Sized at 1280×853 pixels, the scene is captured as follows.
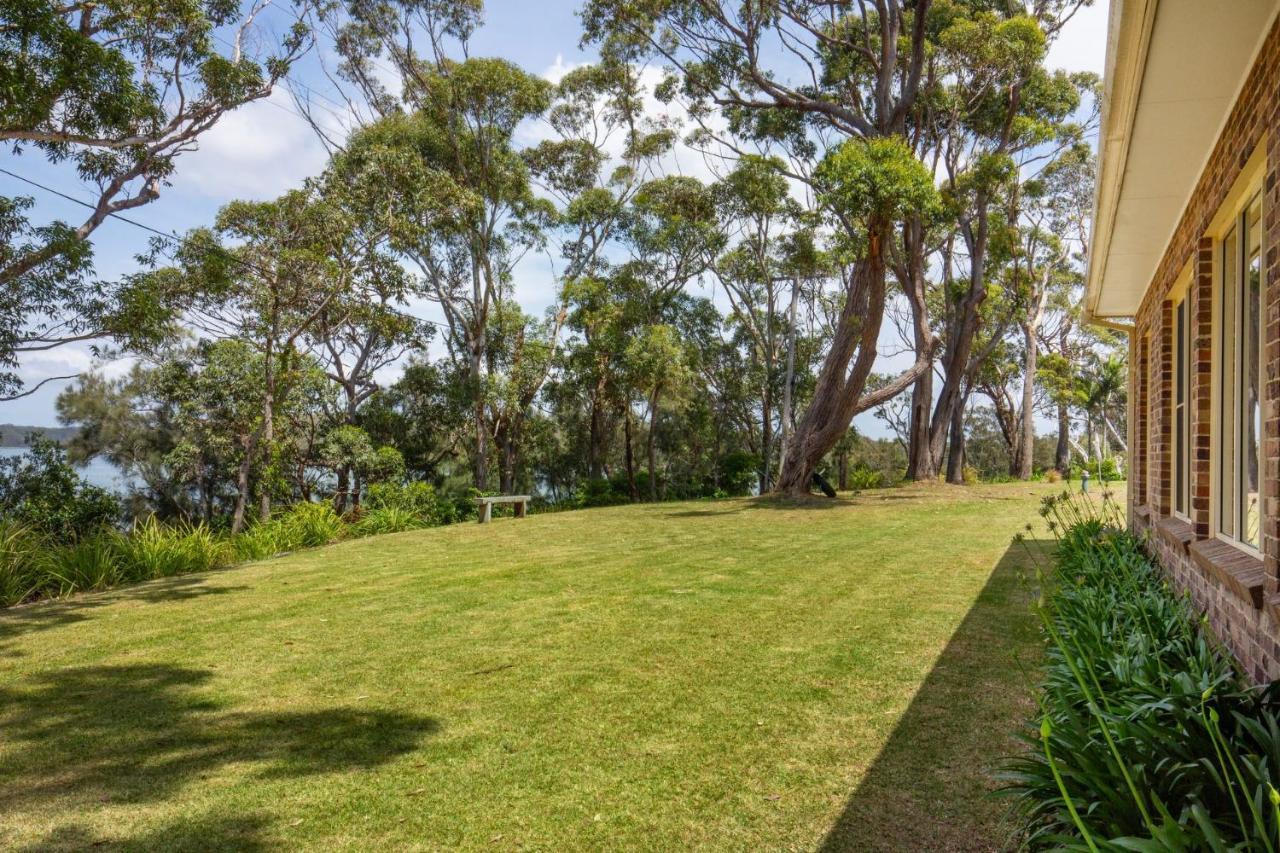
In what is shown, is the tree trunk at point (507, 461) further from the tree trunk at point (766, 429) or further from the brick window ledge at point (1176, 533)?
the brick window ledge at point (1176, 533)

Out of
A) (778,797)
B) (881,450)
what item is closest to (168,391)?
(778,797)

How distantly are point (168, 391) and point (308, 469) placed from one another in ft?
11.0

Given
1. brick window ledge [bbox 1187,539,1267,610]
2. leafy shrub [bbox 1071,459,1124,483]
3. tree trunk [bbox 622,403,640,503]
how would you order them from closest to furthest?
brick window ledge [bbox 1187,539,1267,610] → tree trunk [bbox 622,403,640,503] → leafy shrub [bbox 1071,459,1124,483]

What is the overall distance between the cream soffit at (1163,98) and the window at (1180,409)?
2.39 ft

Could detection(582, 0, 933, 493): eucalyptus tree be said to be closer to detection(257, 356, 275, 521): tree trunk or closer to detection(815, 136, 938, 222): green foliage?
detection(815, 136, 938, 222): green foliage

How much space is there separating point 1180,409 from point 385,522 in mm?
12214

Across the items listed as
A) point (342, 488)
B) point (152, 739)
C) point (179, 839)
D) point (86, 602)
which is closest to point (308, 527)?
point (86, 602)

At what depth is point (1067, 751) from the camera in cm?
275

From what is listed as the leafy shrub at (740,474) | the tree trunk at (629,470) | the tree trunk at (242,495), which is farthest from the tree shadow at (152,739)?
the leafy shrub at (740,474)

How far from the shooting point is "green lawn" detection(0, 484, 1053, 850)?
3164 millimetres

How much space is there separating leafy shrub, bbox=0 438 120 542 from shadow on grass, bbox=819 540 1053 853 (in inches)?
439

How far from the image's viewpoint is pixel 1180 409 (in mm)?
5988

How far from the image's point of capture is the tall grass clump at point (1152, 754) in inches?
81.1

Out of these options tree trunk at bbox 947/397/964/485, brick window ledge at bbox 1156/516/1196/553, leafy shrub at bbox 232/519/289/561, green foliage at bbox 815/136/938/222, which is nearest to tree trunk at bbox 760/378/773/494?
tree trunk at bbox 947/397/964/485
